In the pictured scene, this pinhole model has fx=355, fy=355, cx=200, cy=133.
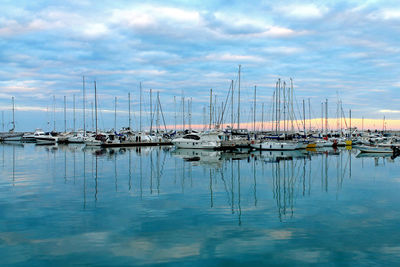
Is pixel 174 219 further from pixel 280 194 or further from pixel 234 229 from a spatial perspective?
pixel 280 194

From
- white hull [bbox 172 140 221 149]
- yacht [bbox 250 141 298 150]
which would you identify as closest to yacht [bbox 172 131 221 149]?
white hull [bbox 172 140 221 149]

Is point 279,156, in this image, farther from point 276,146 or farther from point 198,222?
point 198,222

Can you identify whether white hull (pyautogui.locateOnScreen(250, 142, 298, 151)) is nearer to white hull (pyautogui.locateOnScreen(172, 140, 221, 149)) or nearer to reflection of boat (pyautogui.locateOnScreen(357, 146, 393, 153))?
white hull (pyautogui.locateOnScreen(172, 140, 221, 149))

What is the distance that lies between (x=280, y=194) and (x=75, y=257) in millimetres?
12357

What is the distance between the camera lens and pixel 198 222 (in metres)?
13.6

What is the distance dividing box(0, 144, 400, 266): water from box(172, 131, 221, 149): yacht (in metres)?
32.1

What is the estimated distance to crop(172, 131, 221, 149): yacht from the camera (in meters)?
56.8

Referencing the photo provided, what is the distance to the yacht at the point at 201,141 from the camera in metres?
56.8

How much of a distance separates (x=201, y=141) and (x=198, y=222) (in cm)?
4416

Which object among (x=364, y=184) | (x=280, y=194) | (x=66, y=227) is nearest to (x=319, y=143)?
(x=364, y=184)

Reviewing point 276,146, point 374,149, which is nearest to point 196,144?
point 276,146

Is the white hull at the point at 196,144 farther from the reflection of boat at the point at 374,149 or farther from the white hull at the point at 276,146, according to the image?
the reflection of boat at the point at 374,149

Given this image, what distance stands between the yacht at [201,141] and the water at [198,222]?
3209 centimetres

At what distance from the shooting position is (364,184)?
2375 cm
